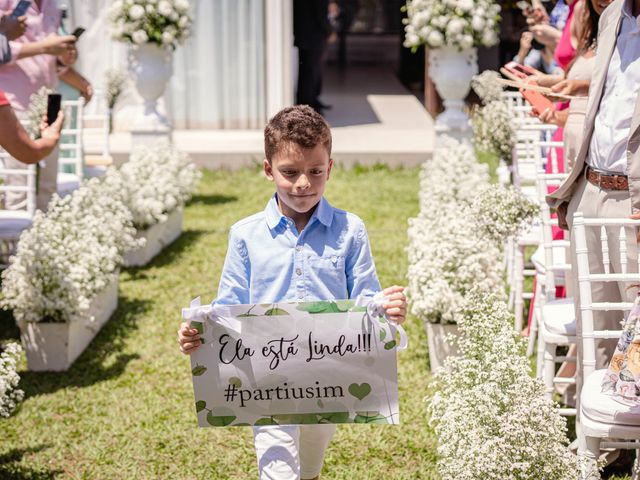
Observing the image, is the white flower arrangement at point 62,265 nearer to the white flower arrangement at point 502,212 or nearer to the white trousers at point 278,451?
the white flower arrangement at point 502,212

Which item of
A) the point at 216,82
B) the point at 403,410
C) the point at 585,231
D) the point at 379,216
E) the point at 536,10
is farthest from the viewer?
the point at 216,82

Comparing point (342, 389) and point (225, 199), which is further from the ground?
point (342, 389)

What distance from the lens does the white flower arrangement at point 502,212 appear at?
505 cm

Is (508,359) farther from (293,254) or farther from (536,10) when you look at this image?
(536,10)

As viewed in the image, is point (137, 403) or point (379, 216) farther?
point (379, 216)

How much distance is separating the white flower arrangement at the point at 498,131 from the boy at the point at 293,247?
382 cm

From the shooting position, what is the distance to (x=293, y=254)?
10.4 ft

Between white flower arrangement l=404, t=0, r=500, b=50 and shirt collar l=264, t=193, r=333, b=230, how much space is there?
5595 millimetres

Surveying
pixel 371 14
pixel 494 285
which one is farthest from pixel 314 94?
pixel 371 14

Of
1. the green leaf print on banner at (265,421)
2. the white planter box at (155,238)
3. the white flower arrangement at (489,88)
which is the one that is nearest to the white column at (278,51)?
the white planter box at (155,238)

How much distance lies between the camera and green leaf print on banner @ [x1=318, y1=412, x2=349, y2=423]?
10.1ft

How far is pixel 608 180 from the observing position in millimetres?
3904

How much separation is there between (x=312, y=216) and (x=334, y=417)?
1.99 ft

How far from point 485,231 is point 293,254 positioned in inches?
86.4
